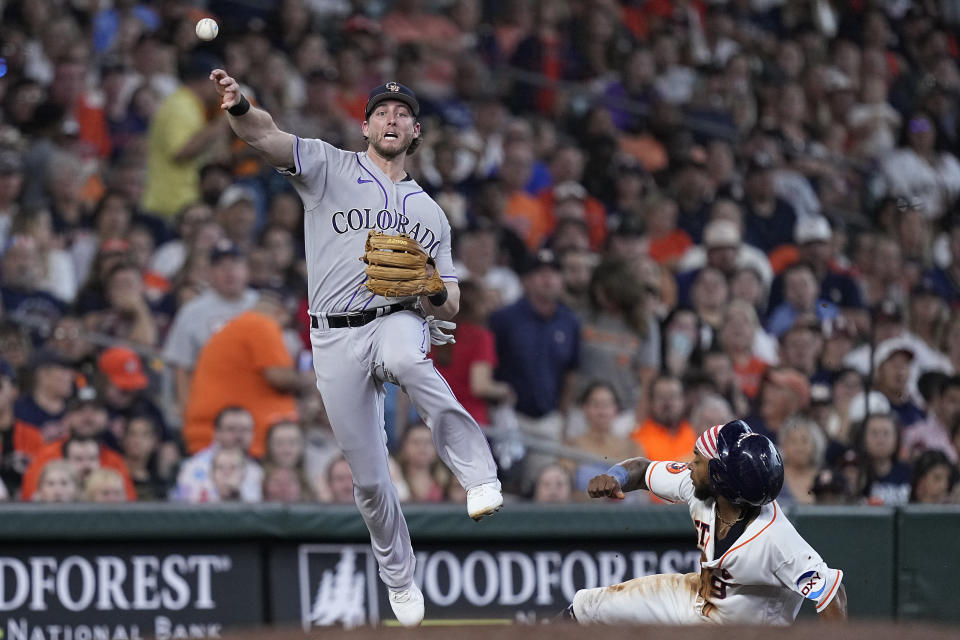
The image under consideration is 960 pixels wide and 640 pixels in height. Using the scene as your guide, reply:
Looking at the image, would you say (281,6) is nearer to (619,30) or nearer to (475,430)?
(619,30)

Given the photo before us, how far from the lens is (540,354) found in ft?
29.2

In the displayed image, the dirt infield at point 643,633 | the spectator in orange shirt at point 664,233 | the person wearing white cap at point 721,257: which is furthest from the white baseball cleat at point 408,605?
the spectator in orange shirt at point 664,233

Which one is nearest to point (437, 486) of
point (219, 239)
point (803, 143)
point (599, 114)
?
point (219, 239)

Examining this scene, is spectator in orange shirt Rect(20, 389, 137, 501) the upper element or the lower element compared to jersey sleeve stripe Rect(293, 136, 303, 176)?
lower

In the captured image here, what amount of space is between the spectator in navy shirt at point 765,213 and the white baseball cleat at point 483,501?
6.47 metres

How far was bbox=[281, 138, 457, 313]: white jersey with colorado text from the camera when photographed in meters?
5.71

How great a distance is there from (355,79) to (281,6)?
1075 mm

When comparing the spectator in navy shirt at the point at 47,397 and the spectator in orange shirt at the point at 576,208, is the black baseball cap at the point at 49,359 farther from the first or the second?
the spectator in orange shirt at the point at 576,208

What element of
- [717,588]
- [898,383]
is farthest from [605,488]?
[898,383]

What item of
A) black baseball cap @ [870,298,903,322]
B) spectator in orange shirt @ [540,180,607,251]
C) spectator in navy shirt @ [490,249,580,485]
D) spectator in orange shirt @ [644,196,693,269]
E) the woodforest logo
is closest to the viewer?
the woodforest logo

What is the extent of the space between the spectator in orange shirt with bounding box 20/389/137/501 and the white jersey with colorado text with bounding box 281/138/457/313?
2461 mm

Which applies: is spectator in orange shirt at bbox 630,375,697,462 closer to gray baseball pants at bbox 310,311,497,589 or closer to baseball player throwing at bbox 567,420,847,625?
baseball player throwing at bbox 567,420,847,625

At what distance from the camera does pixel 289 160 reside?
5555 millimetres

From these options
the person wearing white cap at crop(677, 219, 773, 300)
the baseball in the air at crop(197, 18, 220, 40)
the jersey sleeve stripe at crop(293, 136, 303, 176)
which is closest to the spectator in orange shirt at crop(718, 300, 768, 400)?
the person wearing white cap at crop(677, 219, 773, 300)
